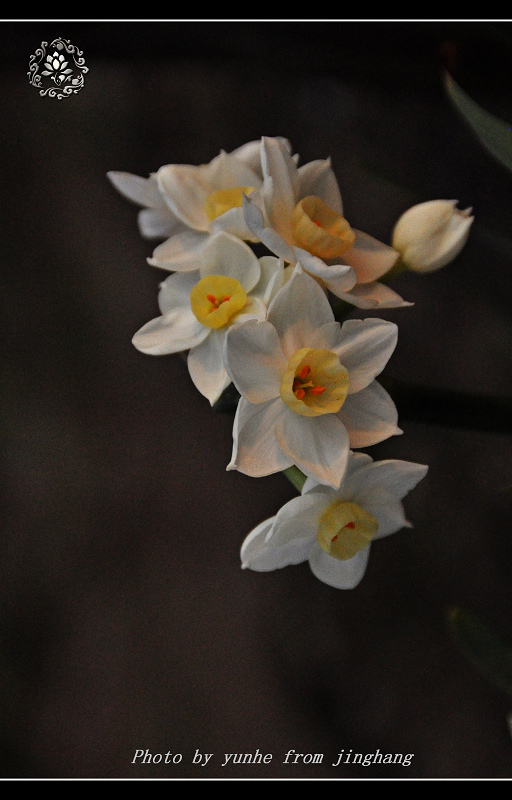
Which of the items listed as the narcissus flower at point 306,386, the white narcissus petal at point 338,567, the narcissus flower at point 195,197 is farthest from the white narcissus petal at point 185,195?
the white narcissus petal at point 338,567

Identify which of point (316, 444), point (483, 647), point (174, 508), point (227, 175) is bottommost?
point (174, 508)

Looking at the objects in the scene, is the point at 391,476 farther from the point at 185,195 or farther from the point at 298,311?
the point at 185,195

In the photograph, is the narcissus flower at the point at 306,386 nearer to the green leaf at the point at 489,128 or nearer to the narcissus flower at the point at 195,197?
the narcissus flower at the point at 195,197

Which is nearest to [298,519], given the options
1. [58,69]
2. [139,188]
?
[139,188]

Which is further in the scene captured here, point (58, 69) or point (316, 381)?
point (58, 69)
